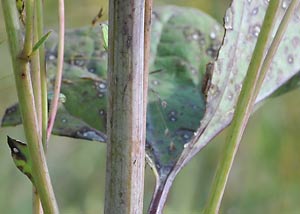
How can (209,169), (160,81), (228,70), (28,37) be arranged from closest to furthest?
(28,37) → (228,70) → (160,81) → (209,169)

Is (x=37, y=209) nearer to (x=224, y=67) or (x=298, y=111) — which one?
(x=224, y=67)

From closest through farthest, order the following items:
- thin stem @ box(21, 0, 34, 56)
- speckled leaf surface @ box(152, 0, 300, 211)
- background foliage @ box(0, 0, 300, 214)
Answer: thin stem @ box(21, 0, 34, 56)
speckled leaf surface @ box(152, 0, 300, 211)
background foliage @ box(0, 0, 300, 214)

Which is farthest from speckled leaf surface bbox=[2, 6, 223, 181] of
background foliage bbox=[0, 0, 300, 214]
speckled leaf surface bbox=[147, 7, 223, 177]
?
background foliage bbox=[0, 0, 300, 214]

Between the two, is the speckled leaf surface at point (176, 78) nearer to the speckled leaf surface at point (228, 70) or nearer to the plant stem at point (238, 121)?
the speckled leaf surface at point (228, 70)

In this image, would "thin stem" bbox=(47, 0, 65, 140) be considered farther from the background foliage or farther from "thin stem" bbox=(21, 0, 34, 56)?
the background foliage

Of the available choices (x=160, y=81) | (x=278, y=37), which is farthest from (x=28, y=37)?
(x=160, y=81)

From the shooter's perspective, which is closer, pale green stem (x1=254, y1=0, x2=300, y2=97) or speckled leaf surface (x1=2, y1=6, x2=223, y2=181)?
pale green stem (x1=254, y1=0, x2=300, y2=97)

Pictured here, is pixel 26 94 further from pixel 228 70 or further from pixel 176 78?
pixel 176 78
